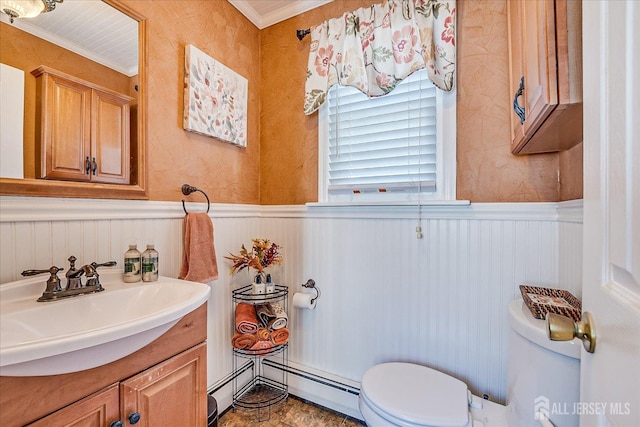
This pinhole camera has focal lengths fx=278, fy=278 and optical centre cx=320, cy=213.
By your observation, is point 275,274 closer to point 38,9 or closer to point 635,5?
point 38,9

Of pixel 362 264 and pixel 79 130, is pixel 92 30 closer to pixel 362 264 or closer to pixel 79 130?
pixel 79 130

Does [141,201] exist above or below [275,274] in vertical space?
above

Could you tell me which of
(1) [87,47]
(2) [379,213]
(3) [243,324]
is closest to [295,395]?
(3) [243,324]

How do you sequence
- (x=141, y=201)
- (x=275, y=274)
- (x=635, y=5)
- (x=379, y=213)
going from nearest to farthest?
(x=635, y=5)
(x=141, y=201)
(x=379, y=213)
(x=275, y=274)

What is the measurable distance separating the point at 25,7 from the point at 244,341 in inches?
61.3

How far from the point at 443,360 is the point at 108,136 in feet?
5.92

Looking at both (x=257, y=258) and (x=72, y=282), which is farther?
(x=257, y=258)

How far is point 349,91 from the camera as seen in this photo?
64.9 inches

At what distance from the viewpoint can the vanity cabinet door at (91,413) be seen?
63 cm

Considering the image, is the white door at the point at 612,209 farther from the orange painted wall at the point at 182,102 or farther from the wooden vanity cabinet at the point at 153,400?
the orange painted wall at the point at 182,102

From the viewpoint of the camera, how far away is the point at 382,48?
4.77ft

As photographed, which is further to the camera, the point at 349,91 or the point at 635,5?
the point at 349,91

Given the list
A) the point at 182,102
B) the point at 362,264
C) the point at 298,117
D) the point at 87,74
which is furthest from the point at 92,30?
the point at 362,264

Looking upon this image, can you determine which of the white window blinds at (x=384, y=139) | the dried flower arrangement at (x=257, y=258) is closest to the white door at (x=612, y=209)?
the white window blinds at (x=384, y=139)
